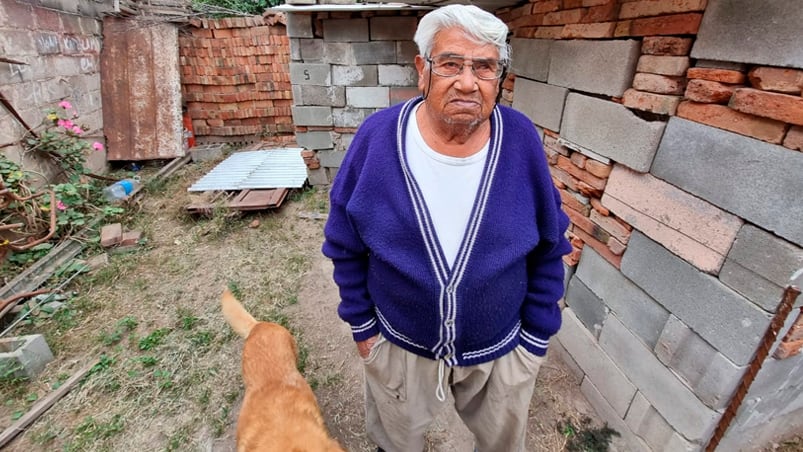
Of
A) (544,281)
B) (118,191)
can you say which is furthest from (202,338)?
(118,191)

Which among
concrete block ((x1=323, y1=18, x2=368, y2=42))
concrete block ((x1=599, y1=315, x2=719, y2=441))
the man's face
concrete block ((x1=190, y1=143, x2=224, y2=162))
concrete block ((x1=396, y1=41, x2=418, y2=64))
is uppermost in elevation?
concrete block ((x1=323, y1=18, x2=368, y2=42))

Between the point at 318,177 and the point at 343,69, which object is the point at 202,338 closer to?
the point at 318,177

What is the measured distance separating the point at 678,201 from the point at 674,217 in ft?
0.26

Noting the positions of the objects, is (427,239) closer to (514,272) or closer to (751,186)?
(514,272)

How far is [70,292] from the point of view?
12.0ft

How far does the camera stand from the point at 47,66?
5262 mm

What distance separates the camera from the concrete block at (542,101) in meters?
2.55

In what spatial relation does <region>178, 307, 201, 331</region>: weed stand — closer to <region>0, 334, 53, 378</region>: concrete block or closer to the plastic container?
<region>0, 334, 53, 378</region>: concrete block

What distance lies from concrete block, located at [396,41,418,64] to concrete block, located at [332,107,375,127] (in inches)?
32.4

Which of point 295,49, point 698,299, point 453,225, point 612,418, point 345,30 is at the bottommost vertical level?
point 612,418

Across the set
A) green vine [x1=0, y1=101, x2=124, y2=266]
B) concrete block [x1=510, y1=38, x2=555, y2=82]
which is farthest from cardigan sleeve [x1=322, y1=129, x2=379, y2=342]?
green vine [x1=0, y1=101, x2=124, y2=266]

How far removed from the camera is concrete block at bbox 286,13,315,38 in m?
4.92

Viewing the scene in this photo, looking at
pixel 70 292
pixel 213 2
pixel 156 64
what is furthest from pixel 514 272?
pixel 213 2

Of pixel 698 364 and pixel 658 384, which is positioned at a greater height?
pixel 698 364
